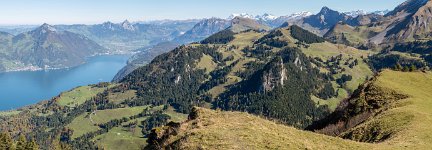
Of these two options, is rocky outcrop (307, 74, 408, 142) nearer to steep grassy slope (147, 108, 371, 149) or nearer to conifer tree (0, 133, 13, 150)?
steep grassy slope (147, 108, 371, 149)

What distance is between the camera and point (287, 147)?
1688 inches

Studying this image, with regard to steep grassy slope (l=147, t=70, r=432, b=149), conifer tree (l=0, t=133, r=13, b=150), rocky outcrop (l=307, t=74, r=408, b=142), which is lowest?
conifer tree (l=0, t=133, r=13, b=150)

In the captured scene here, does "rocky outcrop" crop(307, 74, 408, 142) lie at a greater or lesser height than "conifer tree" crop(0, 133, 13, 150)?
greater

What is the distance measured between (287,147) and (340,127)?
156ft

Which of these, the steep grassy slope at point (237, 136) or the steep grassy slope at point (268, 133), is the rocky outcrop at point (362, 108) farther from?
the steep grassy slope at point (237, 136)

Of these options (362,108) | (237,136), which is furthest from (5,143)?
(237,136)

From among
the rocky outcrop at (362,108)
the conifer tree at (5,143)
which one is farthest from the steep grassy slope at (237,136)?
the conifer tree at (5,143)

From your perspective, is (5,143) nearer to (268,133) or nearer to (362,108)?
(362,108)

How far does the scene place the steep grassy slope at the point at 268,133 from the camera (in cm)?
4375

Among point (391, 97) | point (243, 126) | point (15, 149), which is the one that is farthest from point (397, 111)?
point (15, 149)

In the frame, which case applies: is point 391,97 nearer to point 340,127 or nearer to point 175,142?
point 340,127

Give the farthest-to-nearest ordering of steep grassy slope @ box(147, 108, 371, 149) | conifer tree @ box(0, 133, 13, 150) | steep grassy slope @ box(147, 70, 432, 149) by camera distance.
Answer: conifer tree @ box(0, 133, 13, 150)
steep grassy slope @ box(147, 70, 432, 149)
steep grassy slope @ box(147, 108, 371, 149)

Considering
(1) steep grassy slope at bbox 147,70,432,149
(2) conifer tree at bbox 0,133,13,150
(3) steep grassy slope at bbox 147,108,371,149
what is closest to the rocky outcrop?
(1) steep grassy slope at bbox 147,70,432,149

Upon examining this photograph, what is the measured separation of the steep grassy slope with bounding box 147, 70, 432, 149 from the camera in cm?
4375
